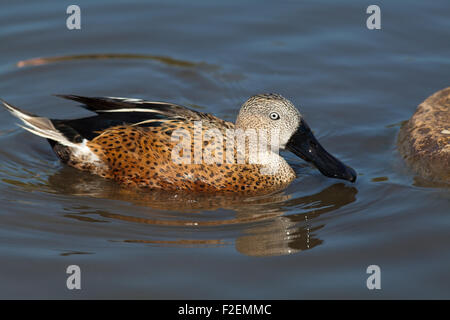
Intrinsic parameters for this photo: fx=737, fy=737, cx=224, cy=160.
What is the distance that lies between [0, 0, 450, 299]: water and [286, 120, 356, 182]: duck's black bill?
0.60ft

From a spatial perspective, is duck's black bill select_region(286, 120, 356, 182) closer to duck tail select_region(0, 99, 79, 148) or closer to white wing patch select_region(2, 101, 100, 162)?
white wing patch select_region(2, 101, 100, 162)

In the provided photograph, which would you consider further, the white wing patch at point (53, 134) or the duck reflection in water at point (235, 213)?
the white wing patch at point (53, 134)

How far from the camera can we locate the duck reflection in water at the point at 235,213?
6094mm

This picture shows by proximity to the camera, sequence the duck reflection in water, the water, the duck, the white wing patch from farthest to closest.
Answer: the white wing patch
the duck
the duck reflection in water
the water

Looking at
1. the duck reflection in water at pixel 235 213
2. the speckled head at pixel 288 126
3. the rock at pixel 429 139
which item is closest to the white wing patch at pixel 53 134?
the duck reflection in water at pixel 235 213

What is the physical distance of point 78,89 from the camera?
9.34 m

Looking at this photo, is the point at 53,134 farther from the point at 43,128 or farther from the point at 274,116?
the point at 274,116

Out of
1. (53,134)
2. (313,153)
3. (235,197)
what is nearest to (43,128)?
(53,134)

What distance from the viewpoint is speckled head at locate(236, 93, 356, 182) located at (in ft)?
23.5

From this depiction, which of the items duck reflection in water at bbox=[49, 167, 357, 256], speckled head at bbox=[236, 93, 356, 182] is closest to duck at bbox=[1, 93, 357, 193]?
speckled head at bbox=[236, 93, 356, 182]

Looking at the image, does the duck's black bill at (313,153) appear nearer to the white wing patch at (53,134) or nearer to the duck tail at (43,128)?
the white wing patch at (53,134)

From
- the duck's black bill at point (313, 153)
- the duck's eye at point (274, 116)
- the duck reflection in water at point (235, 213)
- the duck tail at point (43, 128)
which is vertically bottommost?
the duck reflection in water at point (235, 213)

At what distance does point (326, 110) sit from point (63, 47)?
12.5 ft
